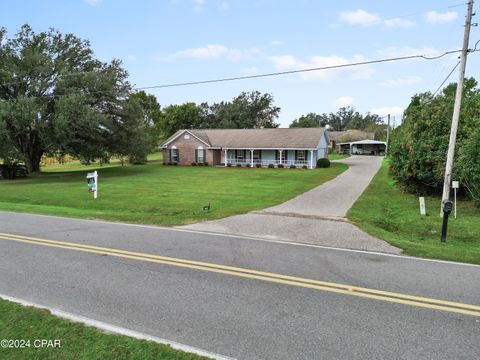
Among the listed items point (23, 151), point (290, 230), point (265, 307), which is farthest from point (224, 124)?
point (265, 307)

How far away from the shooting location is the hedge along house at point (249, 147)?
124 ft

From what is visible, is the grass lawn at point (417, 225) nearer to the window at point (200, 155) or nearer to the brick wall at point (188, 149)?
the brick wall at point (188, 149)

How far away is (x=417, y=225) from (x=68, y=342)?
34.3ft

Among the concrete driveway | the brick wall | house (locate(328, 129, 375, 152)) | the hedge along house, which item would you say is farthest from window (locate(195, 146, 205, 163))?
house (locate(328, 129, 375, 152))

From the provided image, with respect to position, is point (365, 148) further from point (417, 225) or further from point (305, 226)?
point (305, 226)

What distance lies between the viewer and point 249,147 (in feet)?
130

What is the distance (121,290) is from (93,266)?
→ 1452mm

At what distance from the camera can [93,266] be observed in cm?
631

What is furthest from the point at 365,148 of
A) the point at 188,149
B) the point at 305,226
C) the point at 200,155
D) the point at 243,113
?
the point at 305,226

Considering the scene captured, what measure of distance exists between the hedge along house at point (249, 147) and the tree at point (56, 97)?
11786 mm

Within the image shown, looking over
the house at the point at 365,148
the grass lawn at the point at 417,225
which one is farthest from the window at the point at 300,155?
the house at the point at 365,148

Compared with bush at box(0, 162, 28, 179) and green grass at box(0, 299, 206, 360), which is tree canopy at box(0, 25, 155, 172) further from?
green grass at box(0, 299, 206, 360)

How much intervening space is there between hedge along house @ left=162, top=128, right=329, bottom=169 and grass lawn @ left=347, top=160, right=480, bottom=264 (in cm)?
2127

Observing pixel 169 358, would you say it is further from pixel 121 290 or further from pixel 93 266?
pixel 93 266
